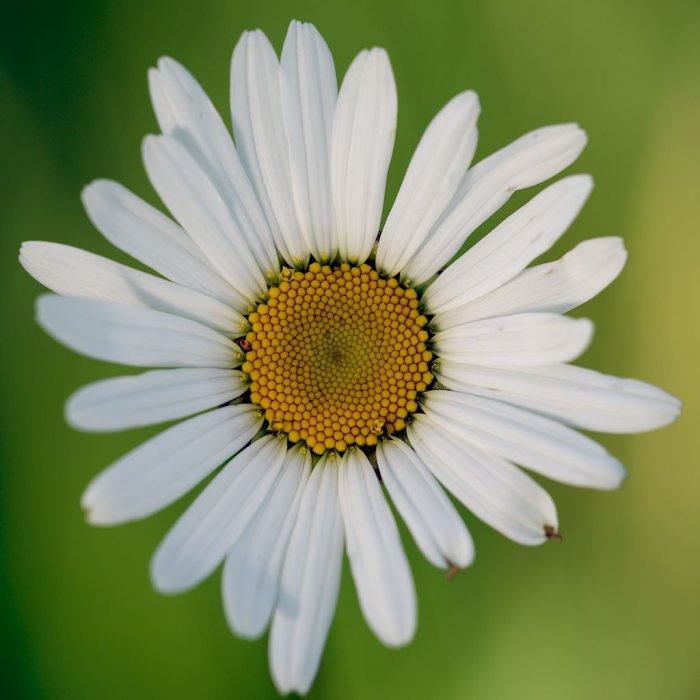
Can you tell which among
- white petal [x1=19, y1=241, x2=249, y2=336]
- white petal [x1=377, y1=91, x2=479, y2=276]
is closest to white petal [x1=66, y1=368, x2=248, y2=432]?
white petal [x1=19, y1=241, x2=249, y2=336]

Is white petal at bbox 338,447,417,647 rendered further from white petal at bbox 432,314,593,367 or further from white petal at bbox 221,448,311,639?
white petal at bbox 432,314,593,367

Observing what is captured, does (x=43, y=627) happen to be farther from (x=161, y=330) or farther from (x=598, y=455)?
(x=598, y=455)

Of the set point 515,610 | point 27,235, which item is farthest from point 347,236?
point 515,610

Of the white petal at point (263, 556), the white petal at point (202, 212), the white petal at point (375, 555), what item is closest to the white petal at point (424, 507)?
the white petal at point (375, 555)

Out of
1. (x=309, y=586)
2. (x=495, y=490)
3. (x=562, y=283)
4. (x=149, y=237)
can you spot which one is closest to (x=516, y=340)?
(x=562, y=283)

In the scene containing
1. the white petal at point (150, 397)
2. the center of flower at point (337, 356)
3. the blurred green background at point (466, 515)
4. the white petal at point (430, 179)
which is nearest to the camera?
the white petal at point (150, 397)

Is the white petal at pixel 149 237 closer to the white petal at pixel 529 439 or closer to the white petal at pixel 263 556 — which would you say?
the white petal at pixel 263 556

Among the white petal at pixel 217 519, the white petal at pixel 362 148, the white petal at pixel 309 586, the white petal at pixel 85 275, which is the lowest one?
the white petal at pixel 309 586
